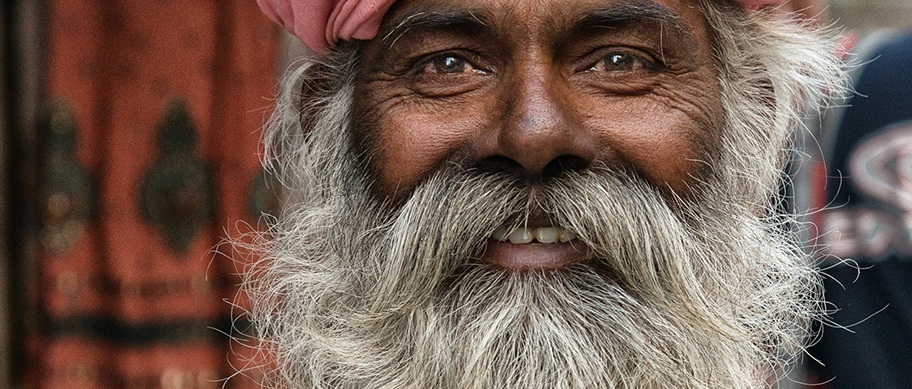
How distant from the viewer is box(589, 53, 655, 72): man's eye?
1609mm

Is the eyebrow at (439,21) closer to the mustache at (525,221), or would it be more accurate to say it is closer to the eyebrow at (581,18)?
the eyebrow at (581,18)

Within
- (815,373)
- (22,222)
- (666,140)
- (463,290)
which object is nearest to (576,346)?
(463,290)

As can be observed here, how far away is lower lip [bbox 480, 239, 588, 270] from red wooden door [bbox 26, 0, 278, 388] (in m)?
1.51

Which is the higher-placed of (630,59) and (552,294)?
(630,59)

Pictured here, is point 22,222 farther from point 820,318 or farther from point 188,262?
point 820,318

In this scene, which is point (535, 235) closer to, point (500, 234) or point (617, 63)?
point (500, 234)

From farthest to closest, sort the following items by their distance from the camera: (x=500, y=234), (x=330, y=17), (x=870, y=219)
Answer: (x=870, y=219) → (x=330, y=17) → (x=500, y=234)

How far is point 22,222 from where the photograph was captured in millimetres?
2934

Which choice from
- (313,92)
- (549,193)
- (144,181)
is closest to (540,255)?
(549,193)

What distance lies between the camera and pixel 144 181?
2893 mm

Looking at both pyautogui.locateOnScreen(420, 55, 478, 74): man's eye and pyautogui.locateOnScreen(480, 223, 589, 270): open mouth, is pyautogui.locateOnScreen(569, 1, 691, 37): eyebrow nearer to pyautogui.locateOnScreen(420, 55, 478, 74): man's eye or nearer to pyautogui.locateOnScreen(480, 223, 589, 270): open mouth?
pyautogui.locateOnScreen(420, 55, 478, 74): man's eye

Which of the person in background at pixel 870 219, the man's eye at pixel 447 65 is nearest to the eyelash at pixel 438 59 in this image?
the man's eye at pixel 447 65

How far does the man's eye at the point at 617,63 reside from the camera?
1.61 m

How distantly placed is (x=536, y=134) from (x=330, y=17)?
1.84 feet
